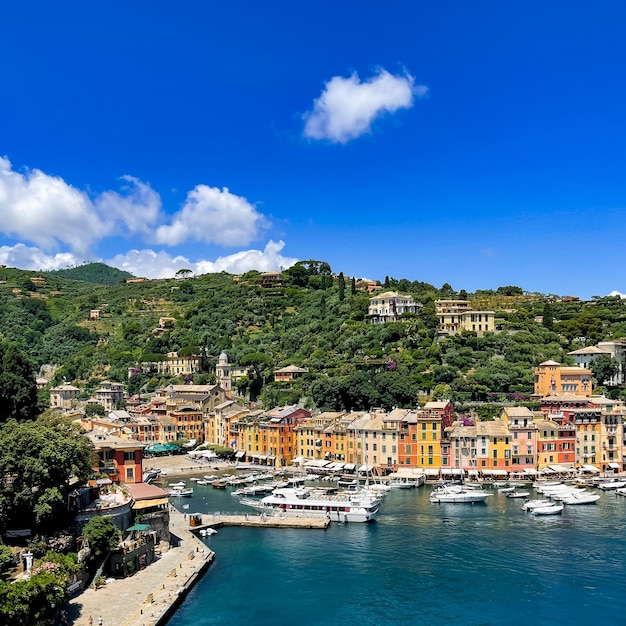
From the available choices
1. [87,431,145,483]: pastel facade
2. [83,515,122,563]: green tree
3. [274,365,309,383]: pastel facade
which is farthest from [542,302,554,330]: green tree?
[83,515,122,563]: green tree

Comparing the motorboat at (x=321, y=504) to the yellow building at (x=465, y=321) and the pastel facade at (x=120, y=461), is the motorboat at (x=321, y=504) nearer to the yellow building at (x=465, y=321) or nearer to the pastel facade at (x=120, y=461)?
the pastel facade at (x=120, y=461)

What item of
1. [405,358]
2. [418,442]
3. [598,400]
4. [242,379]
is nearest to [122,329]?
[242,379]

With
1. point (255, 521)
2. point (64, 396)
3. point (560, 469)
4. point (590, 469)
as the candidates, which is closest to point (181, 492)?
point (255, 521)

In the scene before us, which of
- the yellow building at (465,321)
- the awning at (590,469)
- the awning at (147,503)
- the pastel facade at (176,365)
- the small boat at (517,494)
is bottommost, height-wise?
Result: the small boat at (517,494)

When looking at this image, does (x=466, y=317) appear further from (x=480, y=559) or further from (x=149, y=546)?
(x=149, y=546)

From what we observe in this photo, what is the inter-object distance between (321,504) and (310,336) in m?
54.1

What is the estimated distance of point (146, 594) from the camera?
1231 inches

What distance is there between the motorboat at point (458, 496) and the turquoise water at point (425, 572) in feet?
8.11

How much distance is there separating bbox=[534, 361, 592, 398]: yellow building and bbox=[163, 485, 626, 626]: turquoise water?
23673 mm

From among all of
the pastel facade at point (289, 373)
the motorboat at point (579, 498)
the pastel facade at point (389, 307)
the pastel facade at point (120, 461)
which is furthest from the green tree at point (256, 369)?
the motorboat at point (579, 498)

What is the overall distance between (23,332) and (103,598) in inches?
4452

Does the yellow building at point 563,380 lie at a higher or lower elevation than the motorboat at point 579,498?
higher

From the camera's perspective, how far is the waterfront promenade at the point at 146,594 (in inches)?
1121

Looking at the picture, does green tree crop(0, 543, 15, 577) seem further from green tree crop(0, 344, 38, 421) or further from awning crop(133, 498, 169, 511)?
green tree crop(0, 344, 38, 421)
